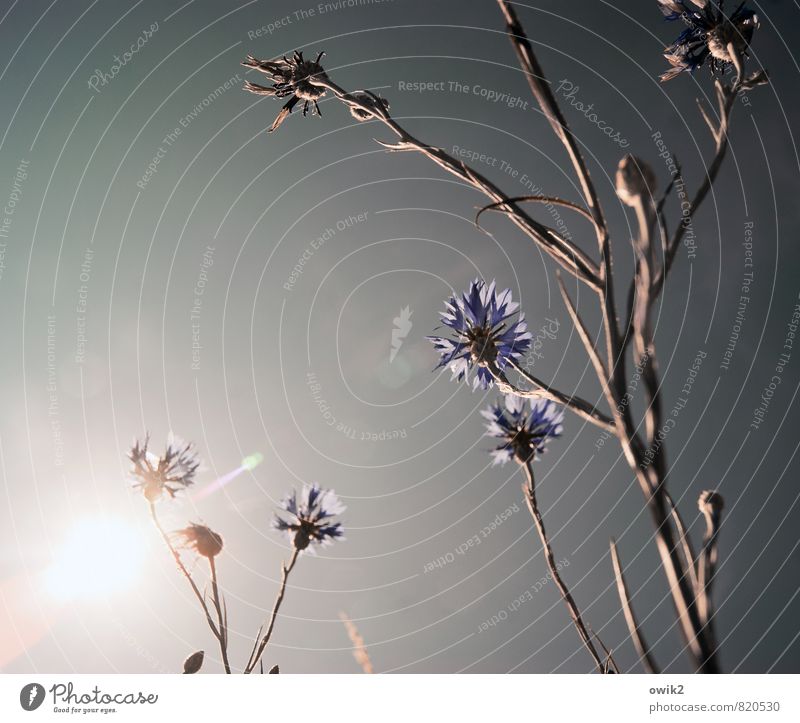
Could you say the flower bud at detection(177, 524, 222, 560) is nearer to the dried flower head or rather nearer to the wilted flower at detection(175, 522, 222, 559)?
→ the wilted flower at detection(175, 522, 222, 559)

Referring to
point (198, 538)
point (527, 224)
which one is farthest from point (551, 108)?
point (198, 538)

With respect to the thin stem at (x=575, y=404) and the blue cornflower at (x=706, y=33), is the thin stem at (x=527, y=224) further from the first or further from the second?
the blue cornflower at (x=706, y=33)

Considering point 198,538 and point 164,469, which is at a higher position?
point 164,469

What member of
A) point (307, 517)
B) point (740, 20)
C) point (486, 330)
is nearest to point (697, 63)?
point (740, 20)

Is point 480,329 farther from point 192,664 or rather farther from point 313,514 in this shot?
point 313,514

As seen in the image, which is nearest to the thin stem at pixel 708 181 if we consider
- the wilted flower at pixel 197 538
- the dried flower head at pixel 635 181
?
the dried flower head at pixel 635 181
